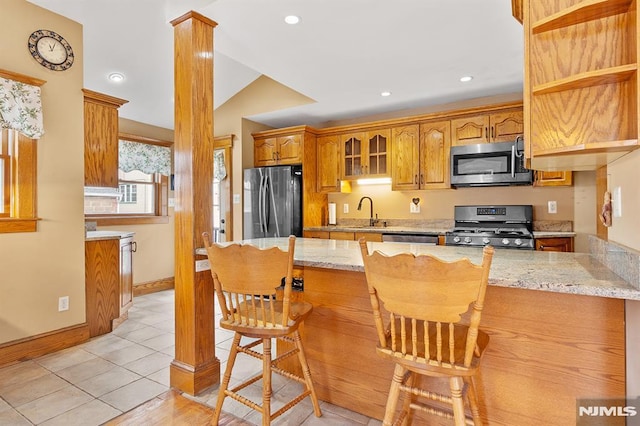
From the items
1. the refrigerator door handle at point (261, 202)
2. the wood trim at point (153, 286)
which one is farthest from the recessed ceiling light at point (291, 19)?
the wood trim at point (153, 286)

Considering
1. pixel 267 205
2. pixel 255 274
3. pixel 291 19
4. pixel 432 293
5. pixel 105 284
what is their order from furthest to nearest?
pixel 267 205 < pixel 105 284 < pixel 291 19 < pixel 255 274 < pixel 432 293

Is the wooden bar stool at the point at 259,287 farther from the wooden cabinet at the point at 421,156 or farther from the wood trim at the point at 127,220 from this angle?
the wood trim at the point at 127,220

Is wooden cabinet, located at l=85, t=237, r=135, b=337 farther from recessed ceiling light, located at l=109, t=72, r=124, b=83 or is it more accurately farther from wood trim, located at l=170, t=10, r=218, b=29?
wood trim, located at l=170, t=10, r=218, b=29

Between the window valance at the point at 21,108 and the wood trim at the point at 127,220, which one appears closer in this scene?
the window valance at the point at 21,108

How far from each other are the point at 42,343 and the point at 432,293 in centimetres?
310

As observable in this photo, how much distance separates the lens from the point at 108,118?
352 centimetres

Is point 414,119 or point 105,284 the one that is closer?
point 105,284

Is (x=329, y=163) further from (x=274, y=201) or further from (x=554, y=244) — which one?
(x=554, y=244)

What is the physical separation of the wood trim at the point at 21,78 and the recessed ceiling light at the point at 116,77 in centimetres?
124

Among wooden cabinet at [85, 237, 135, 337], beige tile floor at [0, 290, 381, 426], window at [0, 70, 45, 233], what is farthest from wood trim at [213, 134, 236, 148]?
beige tile floor at [0, 290, 381, 426]

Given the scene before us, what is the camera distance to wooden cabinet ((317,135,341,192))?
4.71m

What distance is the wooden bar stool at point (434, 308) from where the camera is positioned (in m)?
1.13

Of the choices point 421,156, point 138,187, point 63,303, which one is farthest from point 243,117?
point 63,303

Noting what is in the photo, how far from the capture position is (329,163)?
15.6 ft
